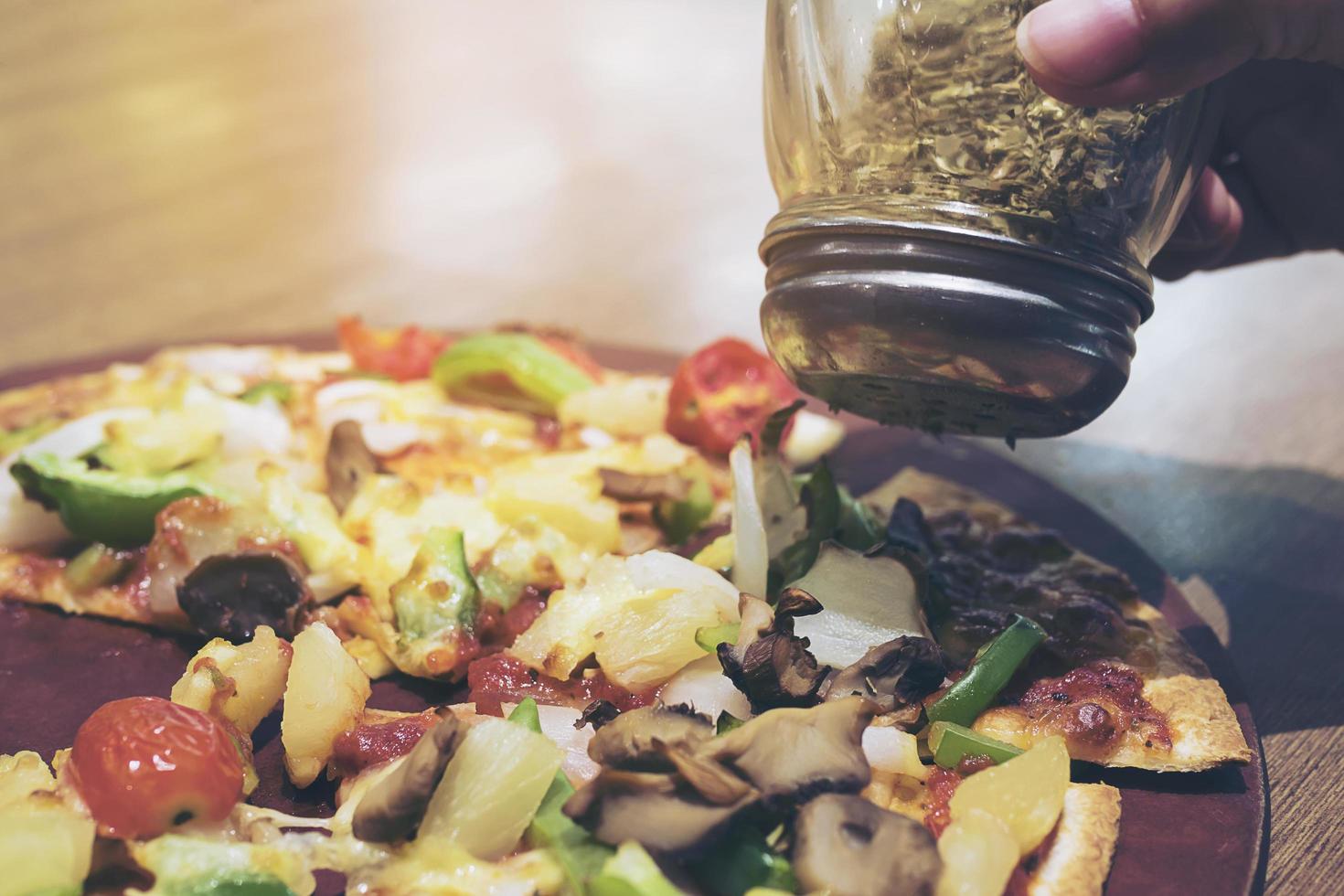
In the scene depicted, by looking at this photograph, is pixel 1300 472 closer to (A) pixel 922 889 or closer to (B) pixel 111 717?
(A) pixel 922 889

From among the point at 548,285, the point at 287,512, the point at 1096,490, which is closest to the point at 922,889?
the point at 287,512

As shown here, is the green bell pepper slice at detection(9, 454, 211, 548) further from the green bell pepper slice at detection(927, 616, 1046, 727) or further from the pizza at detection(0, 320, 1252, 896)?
the green bell pepper slice at detection(927, 616, 1046, 727)

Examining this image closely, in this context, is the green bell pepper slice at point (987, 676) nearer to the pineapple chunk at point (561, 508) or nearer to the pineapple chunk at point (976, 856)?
the pineapple chunk at point (976, 856)

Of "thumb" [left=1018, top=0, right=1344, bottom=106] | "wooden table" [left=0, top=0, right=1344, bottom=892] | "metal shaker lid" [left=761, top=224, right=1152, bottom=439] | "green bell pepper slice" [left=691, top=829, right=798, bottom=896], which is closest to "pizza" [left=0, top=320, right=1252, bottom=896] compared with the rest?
"green bell pepper slice" [left=691, top=829, right=798, bottom=896]

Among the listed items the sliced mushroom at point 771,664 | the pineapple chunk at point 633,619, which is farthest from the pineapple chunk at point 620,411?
the sliced mushroom at point 771,664

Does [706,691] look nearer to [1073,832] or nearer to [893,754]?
[893,754]

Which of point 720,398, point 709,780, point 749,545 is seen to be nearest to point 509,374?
point 720,398
